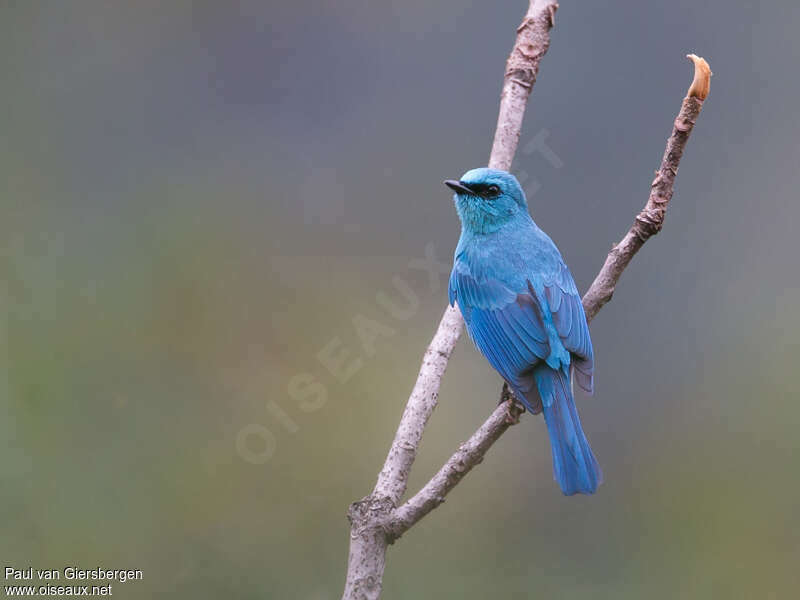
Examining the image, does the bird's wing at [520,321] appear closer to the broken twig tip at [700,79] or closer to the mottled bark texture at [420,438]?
the mottled bark texture at [420,438]

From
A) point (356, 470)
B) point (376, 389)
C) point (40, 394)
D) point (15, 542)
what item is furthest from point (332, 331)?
point (15, 542)

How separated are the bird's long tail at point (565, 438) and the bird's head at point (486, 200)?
0.83 m

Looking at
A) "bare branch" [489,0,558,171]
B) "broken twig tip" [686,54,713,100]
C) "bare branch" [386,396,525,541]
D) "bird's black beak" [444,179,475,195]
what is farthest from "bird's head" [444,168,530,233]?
"bare branch" [386,396,525,541]

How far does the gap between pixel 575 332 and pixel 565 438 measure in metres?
0.39

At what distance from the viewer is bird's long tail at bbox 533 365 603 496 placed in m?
2.91

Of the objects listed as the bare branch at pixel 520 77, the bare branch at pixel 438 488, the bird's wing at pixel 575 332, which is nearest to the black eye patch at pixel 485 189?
the bare branch at pixel 520 77

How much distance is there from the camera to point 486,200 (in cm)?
374

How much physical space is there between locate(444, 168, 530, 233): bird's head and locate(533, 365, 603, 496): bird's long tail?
2.71ft

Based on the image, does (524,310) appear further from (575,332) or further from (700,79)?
(700,79)

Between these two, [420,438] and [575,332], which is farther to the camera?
[575,332]

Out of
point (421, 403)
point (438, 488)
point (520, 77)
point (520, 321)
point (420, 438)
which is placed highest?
point (520, 77)

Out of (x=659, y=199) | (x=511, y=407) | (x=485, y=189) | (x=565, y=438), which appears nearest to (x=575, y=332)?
(x=565, y=438)

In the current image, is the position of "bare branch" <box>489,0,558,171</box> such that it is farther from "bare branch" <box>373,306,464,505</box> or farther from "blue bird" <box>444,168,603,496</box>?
"bare branch" <box>373,306,464,505</box>

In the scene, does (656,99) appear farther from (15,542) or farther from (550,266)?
(15,542)
